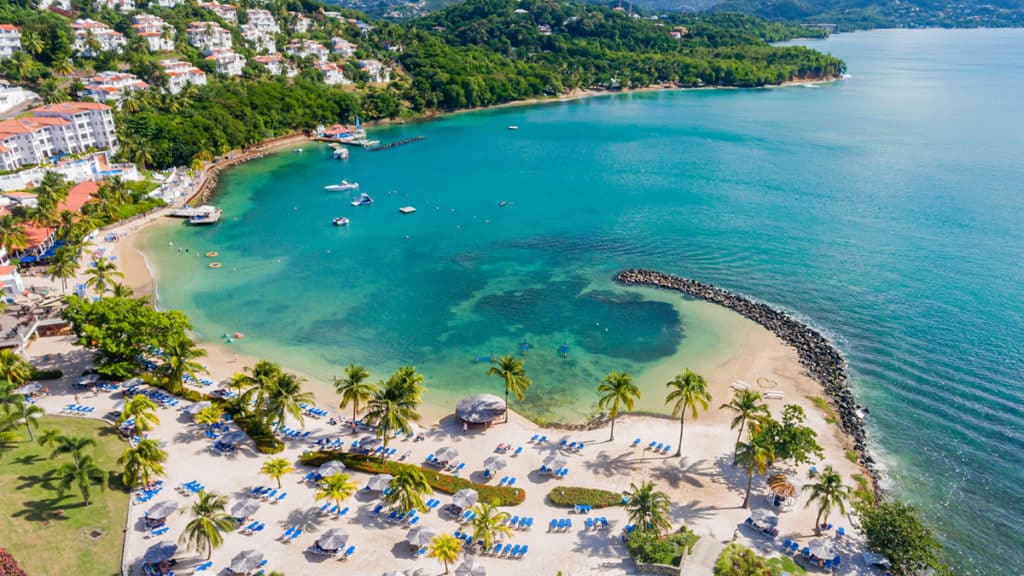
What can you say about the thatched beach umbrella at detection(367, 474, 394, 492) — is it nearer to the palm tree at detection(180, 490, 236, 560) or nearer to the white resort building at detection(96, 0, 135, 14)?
the palm tree at detection(180, 490, 236, 560)

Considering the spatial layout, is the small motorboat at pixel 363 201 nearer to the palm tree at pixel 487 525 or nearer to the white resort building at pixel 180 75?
the white resort building at pixel 180 75

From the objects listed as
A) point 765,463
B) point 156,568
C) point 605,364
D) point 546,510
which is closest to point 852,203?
point 605,364

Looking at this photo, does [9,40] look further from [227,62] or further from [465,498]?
[465,498]

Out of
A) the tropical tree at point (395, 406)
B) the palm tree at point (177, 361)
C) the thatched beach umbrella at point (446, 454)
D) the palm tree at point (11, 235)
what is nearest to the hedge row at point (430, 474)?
the thatched beach umbrella at point (446, 454)

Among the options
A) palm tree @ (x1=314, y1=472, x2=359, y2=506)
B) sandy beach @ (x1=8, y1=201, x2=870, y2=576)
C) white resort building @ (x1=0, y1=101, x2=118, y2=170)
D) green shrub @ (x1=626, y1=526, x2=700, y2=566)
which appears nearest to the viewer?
green shrub @ (x1=626, y1=526, x2=700, y2=566)

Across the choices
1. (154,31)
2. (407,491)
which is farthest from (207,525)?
(154,31)

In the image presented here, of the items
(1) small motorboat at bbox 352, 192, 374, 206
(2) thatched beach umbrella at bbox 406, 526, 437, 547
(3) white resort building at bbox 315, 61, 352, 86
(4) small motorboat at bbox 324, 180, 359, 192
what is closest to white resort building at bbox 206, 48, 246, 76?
(3) white resort building at bbox 315, 61, 352, 86

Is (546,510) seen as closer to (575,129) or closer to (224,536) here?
(224,536)
